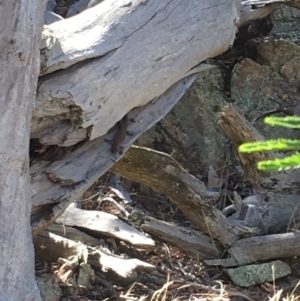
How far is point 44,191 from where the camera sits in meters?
2.70

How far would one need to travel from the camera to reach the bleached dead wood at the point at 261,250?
3496 millimetres

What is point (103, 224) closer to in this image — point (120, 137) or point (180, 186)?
point (180, 186)

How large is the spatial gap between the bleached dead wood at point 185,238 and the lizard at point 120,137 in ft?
2.41

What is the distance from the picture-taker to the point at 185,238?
11.8ft

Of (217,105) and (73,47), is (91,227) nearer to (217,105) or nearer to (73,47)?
(73,47)

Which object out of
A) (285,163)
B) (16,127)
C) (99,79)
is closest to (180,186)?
(99,79)

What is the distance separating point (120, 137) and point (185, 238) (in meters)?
0.91

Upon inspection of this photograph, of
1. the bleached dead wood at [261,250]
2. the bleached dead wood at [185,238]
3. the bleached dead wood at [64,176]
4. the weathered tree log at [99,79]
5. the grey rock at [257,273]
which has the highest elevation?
the weathered tree log at [99,79]

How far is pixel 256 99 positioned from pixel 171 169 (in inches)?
61.3

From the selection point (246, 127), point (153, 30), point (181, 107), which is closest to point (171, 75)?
point (153, 30)

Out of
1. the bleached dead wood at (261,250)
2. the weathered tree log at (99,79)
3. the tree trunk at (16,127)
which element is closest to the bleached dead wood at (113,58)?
the weathered tree log at (99,79)

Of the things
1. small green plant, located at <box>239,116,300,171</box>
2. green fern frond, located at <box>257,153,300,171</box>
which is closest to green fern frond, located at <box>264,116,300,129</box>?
small green plant, located at <box>239,116,300,171</box>

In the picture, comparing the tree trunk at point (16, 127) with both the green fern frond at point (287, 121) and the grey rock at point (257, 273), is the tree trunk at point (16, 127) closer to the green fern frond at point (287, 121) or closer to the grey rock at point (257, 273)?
the green fern frond at point (287, 121)

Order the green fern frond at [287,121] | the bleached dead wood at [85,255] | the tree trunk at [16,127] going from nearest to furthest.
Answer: the green fern frond at [287,121] → the tree trunk at [16,127] → the bleached dead wood at [85,255]
